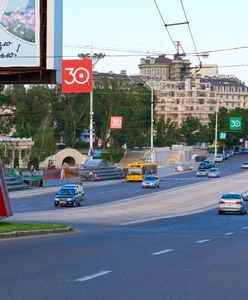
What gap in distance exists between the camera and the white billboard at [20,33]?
37469 millimetres

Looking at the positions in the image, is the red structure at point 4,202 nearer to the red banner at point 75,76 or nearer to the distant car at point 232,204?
the red banner at point 75,76

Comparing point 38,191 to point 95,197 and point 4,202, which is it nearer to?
point 95,197

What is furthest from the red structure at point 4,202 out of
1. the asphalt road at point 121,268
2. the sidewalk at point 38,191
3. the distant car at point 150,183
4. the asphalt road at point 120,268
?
the distant car at point 150,183

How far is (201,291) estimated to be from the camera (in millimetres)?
13117

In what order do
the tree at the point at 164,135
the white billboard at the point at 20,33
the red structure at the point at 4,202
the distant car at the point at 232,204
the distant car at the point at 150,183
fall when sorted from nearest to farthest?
the red structure at the point at 4,202 → the white billboard at the point at 20,33 → the distant car at the point at 232,204 → the distant car at the point at 150,183 → the tree at the point at 164,135

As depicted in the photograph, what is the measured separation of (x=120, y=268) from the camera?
16297 mm

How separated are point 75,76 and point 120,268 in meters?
27.1

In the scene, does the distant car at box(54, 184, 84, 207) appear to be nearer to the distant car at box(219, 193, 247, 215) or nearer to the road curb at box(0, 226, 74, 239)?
the distant car at box(219, 193, 247, 215)

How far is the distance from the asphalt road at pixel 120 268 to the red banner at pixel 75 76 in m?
15.2

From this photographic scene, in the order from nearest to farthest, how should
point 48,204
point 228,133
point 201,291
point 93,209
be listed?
point 201,291
point 93,209
point 48,204
point 228,133

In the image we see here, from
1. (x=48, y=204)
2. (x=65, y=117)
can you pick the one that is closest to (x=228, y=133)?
(x=65, y=117)

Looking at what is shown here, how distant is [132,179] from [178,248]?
6975 centimetres

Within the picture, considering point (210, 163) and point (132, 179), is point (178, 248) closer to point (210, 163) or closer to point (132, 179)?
point (132, 179)

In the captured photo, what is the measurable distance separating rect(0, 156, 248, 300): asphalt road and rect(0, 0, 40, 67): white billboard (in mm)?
12008
